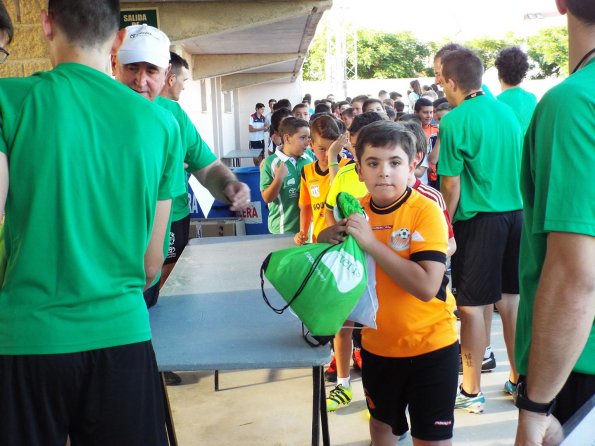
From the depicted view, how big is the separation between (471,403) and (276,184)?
197 centimetres

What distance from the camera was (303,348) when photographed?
2.29 m

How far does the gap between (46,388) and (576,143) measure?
4.57ft

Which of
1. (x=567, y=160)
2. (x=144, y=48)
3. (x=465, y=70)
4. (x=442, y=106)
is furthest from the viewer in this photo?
(x=442, y=106)

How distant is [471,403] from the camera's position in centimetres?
385

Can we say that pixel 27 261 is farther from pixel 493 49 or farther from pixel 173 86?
pixel 493 49

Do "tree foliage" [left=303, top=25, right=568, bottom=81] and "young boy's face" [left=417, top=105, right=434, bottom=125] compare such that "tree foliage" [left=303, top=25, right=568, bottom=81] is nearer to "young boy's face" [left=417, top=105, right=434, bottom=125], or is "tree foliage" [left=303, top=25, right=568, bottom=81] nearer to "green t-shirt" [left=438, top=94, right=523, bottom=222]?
"young boy's face" [left=417, top=105, right=434, bottom=125]

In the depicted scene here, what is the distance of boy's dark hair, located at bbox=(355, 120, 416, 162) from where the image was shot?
2488 mm

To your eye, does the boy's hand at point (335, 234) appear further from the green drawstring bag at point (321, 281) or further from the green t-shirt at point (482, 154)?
the green t-shirt at point (482, 154)

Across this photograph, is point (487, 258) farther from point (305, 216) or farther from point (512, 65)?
point (512, 65)

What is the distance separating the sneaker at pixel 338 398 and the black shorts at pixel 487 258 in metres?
0.84

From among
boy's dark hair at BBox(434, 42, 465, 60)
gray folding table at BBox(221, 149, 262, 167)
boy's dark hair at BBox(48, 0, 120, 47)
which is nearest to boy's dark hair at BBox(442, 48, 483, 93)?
boy's dark hair at BBox(434, 42, 465, 60)

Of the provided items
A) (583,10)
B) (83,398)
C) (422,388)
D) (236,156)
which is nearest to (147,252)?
(83,398)

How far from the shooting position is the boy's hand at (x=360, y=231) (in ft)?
7.35

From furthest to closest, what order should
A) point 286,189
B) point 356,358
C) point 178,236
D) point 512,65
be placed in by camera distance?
point 512,65
point 286,189
point 356,358
point 178,236
